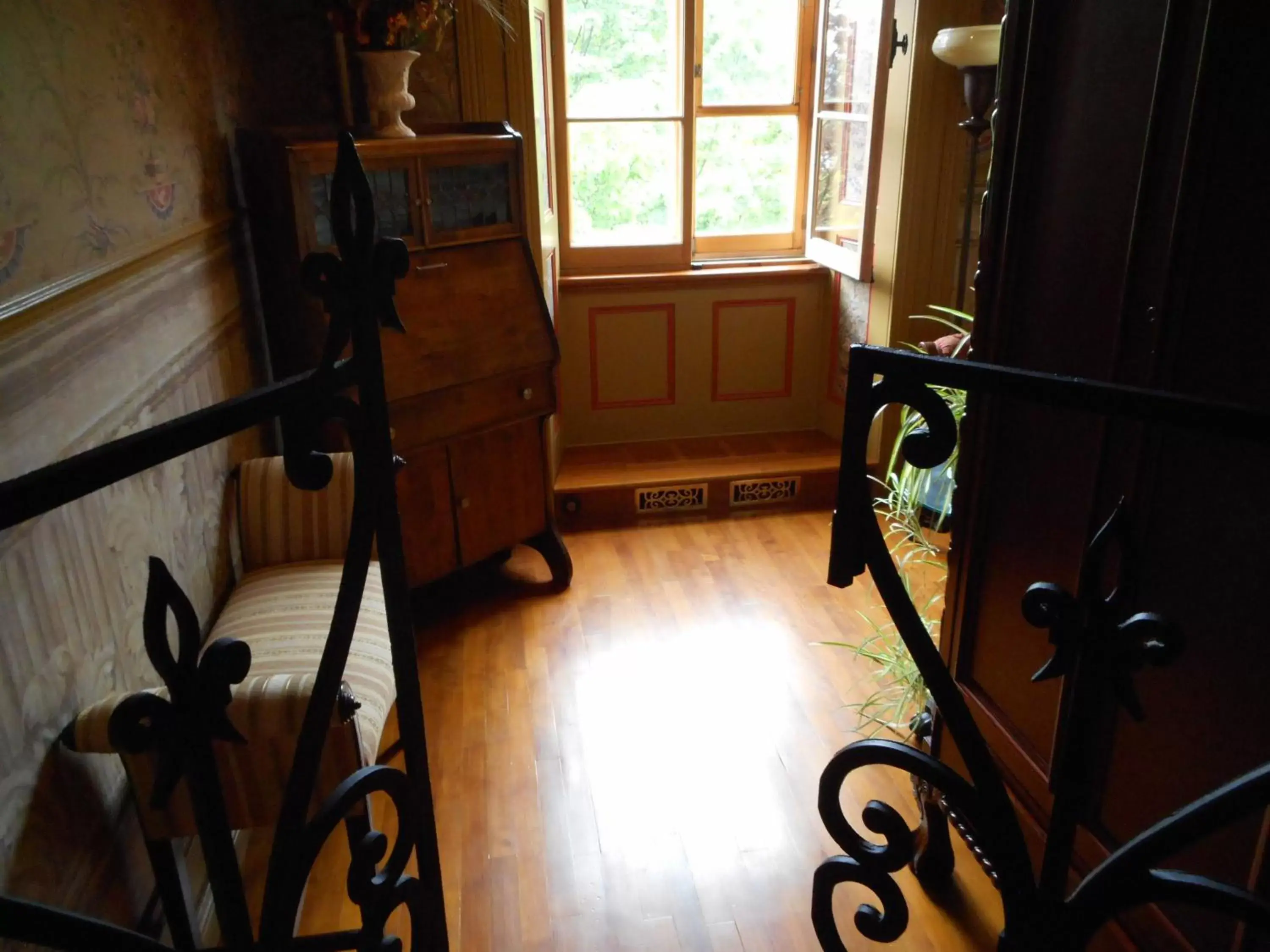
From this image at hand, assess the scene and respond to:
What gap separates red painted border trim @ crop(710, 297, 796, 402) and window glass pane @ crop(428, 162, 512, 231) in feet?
4.54

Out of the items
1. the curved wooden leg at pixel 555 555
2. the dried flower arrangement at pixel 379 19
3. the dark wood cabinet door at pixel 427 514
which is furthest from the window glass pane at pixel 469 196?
the curved wooden leg at pixel 555 555

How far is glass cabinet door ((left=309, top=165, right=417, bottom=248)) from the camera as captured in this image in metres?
2.41

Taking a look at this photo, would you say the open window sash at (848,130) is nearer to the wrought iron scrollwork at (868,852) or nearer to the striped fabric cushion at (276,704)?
the striped fabric cushion at (276,704)

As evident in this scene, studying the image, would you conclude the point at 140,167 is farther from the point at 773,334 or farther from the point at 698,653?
the point at 773,334

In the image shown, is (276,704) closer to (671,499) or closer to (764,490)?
(671,499)

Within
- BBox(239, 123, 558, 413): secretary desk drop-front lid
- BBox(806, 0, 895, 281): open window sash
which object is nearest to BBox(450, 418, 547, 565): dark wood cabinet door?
Result: BBox(239, 123, 558, 413): secretary desk drop-front lid

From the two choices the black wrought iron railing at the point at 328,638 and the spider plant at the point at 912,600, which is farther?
the spider plant at the point at 912,600

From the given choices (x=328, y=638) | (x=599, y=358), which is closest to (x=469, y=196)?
(x=599, y=358)

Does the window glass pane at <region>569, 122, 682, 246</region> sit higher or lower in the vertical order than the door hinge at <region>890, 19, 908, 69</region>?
lower

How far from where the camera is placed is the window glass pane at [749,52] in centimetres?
374

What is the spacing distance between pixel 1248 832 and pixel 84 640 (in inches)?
64.2

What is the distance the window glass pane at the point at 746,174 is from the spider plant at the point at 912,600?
1107 millimetres

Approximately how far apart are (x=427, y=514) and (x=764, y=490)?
4.91ft

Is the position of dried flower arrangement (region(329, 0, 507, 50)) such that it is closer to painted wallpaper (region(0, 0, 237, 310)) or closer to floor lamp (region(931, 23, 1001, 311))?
painted wallpaper (region(0, 0, 237, 310))
